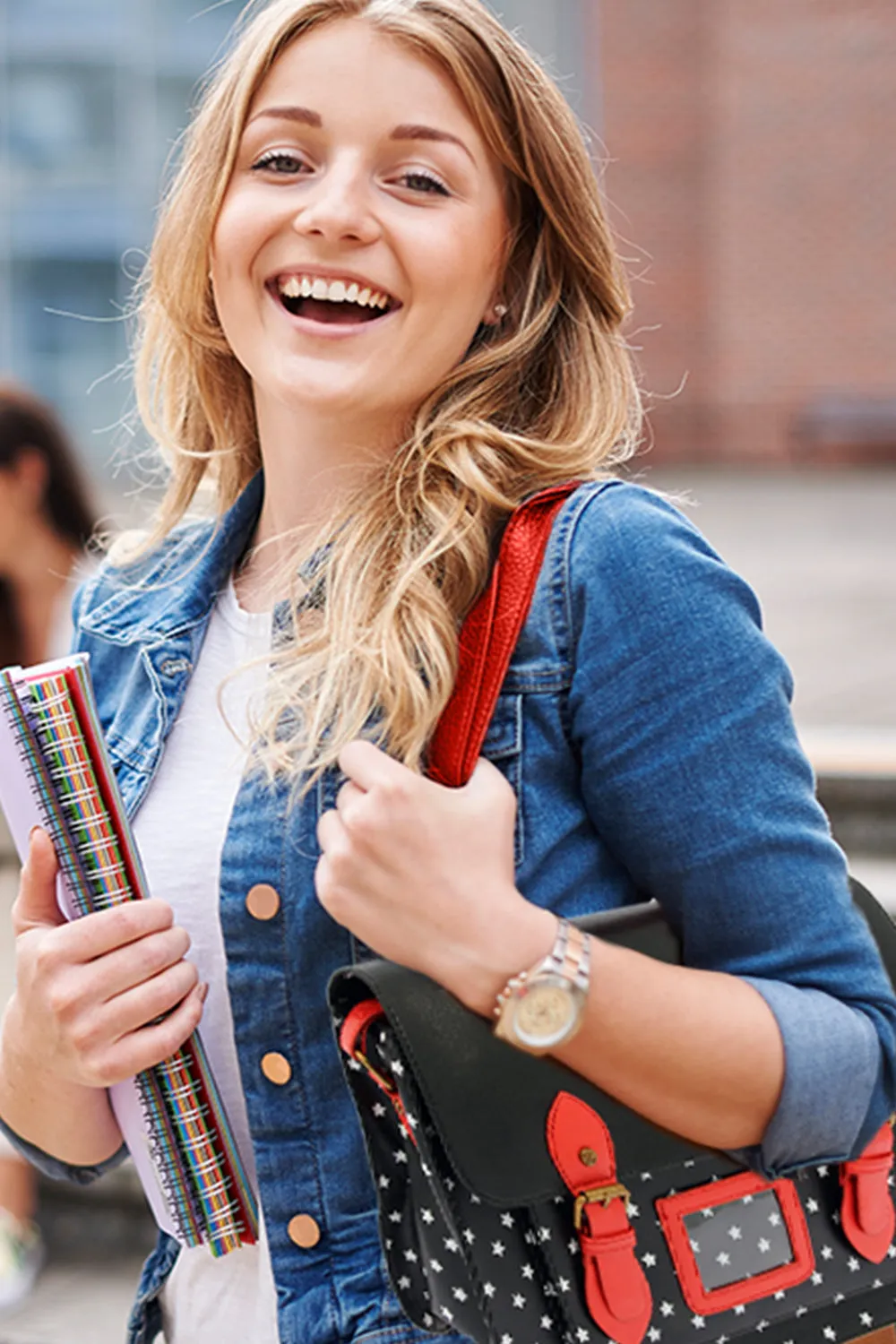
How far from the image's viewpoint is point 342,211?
1.28 metres

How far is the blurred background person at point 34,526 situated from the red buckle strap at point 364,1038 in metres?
2.84

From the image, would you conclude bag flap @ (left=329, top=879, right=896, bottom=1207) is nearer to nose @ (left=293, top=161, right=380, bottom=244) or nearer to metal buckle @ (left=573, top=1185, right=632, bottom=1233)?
metal buckle @ (left=573, top=1185, right=632, bottom=1233)

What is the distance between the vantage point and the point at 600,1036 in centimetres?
108

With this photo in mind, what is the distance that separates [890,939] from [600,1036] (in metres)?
0.34

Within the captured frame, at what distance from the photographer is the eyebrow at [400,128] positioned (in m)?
1.29

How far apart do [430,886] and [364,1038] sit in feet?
0.41

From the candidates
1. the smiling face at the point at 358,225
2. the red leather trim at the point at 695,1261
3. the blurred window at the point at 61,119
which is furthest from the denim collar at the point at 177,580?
the blurred window at the point at 61,119

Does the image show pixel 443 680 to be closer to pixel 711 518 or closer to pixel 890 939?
pixel 890 939

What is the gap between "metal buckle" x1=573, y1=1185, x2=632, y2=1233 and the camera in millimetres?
1100

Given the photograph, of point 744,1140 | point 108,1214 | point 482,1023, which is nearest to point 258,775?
point 482,1023

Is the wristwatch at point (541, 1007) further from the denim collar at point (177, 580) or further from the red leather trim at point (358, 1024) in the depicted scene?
the denim collar at point (177, 580)

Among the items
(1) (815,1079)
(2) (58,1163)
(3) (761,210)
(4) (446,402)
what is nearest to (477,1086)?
(1) (815,1079)

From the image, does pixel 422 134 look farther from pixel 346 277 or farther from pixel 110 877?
pixel 110 877

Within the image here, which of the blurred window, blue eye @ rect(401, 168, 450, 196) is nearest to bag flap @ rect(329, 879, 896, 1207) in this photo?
blue eye @ rect(401, 168, 450, 196)
